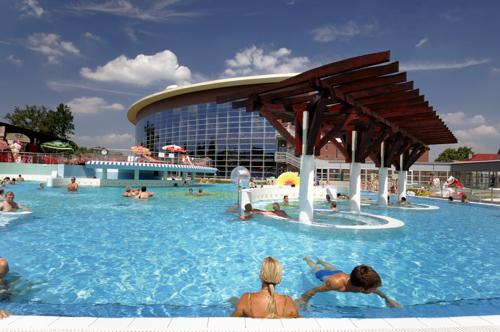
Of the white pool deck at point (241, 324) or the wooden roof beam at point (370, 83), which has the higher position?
the wooden roof beam at point (370, 83)

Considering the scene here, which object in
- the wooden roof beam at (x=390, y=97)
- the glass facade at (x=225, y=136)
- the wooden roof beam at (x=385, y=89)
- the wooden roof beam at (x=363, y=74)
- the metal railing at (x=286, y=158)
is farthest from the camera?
the glass facade at (x=225, y=136)

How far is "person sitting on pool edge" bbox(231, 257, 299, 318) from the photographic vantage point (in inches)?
120

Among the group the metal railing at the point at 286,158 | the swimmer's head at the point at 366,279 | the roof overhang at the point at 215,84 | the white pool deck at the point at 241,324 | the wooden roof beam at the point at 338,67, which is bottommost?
the swimmer's head at the point at 366,279

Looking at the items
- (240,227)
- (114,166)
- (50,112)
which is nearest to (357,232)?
(240,227)

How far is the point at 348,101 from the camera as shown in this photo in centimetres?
1017

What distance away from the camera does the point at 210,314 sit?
406 centimetres

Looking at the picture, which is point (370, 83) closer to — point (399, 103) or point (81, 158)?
point (399, 103)

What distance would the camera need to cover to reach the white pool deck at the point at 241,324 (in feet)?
8.23

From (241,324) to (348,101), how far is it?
899cm

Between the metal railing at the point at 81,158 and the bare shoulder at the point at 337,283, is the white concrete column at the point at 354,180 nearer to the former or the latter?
the bare shoulder at the point at 337,283

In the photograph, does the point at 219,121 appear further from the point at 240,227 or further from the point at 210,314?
the point at 210,314

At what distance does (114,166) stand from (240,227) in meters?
19.4

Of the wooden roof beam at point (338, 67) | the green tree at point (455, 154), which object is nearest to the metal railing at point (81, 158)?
the wooden roof beam at point (338, 67)

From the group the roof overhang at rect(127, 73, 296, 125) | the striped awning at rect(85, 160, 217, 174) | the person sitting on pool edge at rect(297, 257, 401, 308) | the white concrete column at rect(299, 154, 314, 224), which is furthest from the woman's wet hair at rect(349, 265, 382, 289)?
the roof overhang at rect(127, 73, 296, 125)
